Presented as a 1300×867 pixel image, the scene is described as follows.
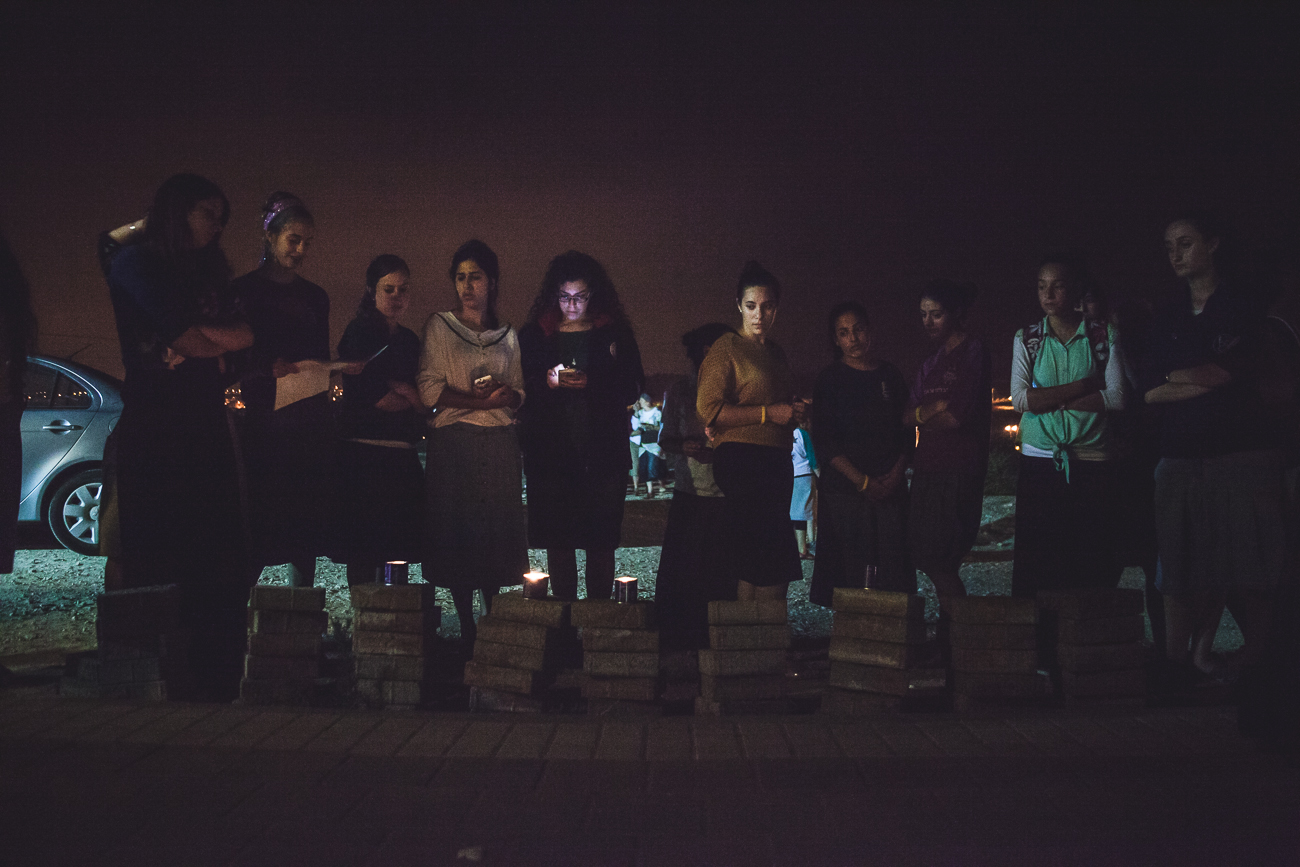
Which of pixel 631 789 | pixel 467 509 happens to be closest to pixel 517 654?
pixel 467 509

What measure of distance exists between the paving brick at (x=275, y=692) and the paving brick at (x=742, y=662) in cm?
155

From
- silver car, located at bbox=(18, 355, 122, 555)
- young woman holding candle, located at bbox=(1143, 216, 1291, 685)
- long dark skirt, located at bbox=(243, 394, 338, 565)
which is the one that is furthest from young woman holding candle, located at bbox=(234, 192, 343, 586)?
silver car, located at bbox=(18, 355, 122, 555)

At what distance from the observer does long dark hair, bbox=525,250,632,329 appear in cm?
479

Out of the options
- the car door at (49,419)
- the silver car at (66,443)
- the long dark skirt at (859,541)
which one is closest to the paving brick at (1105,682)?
the long dark skirt at (859,541)

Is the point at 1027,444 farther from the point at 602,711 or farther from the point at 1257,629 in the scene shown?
the point at 602,711

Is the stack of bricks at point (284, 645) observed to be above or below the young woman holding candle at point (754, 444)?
below

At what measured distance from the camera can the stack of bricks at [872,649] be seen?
3.49m

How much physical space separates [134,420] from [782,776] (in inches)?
115

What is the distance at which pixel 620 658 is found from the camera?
3617mm

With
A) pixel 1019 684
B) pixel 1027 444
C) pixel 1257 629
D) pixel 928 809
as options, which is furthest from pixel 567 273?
pixel 1257 629

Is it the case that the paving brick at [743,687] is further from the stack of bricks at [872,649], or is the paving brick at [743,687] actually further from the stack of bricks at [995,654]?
the stack of bricks at [995,654]

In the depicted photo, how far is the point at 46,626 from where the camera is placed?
219 inches

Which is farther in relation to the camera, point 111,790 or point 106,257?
point 106,257

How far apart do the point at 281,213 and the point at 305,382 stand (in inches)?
31.5
